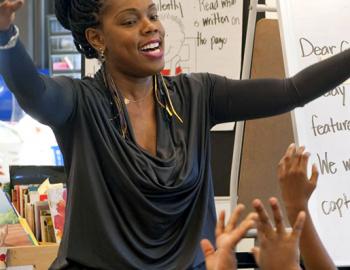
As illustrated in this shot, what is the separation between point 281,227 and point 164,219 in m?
0.39

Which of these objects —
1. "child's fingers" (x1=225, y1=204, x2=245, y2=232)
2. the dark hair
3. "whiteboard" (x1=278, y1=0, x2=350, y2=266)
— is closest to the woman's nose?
the dark hair

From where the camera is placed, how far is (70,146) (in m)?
1.39

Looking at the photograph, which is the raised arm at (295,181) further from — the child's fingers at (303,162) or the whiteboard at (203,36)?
the whiteboard at (203,36)

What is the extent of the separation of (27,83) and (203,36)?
5.19 ft

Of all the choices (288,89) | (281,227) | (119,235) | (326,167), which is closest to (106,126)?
(119,235)

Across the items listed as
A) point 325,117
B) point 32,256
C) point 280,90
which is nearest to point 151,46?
point 280,90

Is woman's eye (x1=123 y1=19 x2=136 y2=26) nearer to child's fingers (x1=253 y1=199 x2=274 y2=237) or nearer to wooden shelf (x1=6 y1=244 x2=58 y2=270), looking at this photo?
child's fingers (x1=253 y1=199 x2=274 y2=237)


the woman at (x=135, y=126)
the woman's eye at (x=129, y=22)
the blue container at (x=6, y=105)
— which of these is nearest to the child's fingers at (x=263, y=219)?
the woman at (x=135, y=126)

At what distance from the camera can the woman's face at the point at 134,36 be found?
1417 millimetres

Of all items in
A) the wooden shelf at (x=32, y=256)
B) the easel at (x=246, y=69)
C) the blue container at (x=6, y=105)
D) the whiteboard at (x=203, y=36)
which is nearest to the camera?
the easel at (x=246, y=69)

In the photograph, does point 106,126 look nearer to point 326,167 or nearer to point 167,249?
point 167,249

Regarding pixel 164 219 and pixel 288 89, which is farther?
pixel 288 89

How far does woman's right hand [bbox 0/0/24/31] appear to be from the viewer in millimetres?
1127

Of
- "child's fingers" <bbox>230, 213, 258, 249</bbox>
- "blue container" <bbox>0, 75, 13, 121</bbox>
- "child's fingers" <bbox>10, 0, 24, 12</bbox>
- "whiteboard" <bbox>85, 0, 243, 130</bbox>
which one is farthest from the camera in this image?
"blue container" <bbox>0, 75, 13, 121</bbox>
